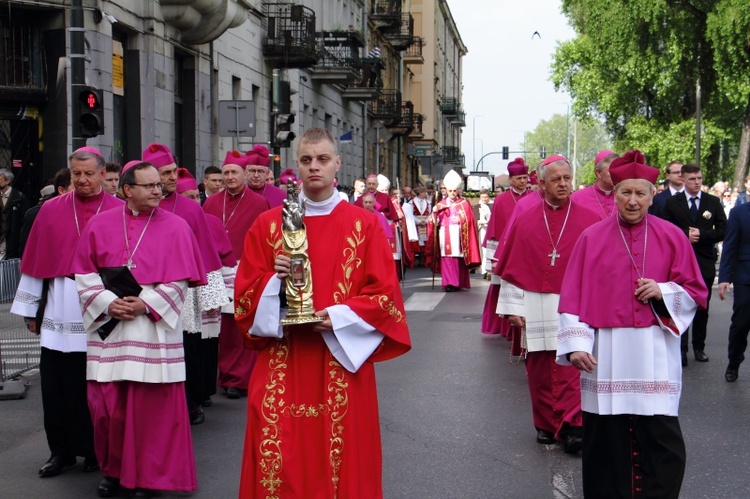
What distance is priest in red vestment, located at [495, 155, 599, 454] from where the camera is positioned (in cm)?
830

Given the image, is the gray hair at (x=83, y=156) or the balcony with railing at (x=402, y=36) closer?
the gray hair at (x=83, y=156)

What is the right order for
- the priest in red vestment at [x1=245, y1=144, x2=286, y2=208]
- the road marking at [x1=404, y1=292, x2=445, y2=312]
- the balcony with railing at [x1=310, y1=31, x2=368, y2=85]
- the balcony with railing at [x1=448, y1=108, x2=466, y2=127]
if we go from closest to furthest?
1. the priest in red vestment at [x1=245, y1=144, x2=286, y2=208]
2. the road marking at [x1=404, y1=292, x2=445, y2=312]
3. the balcony with railing at [x1=310, y1=31, x2=368, y2=85]
4. the balcony with railing at [x1=448, y1=108, x2=466, y2=127]

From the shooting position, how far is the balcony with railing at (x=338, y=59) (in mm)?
39469

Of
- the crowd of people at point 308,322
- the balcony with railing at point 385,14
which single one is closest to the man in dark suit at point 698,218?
the crowd of people at point 308,322

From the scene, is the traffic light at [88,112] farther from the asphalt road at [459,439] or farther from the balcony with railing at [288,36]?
the balcony with railing at [288,36]

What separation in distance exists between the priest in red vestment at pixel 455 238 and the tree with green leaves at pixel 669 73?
17.7 m

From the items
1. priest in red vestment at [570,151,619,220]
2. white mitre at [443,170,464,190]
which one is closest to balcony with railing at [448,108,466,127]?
white mitre at [443,170,464,190]

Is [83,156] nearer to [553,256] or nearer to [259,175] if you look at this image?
[553,256]

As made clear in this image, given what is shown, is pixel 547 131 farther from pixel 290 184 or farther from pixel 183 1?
pixel 290 184

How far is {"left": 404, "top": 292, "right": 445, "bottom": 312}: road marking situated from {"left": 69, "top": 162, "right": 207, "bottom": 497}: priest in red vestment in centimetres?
1113

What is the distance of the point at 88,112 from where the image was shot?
1455cm

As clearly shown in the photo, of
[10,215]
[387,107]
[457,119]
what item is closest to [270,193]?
[10,215]

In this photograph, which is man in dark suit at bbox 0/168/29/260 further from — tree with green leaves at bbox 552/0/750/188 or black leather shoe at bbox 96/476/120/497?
tree with green leaves at bbox 552/0/750/188

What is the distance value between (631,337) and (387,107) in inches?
2042
